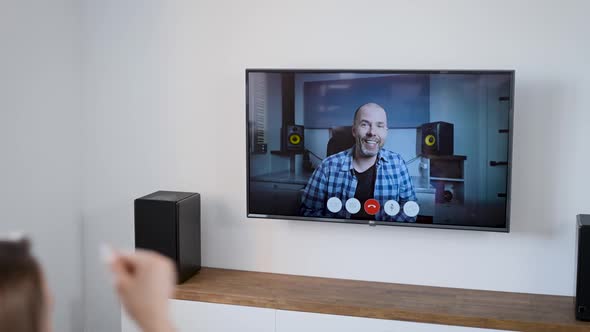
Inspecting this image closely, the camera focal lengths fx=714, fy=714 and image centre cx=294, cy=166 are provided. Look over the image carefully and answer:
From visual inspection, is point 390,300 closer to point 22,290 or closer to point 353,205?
point 353,205

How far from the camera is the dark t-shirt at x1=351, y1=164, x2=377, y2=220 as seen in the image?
3.54m

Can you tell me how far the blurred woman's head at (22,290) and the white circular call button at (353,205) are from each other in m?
2.54

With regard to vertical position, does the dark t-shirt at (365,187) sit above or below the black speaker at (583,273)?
above

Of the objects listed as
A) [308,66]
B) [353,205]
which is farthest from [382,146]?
[308,66]

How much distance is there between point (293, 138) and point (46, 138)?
1358mm

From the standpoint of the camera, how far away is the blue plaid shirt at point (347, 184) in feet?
11.5

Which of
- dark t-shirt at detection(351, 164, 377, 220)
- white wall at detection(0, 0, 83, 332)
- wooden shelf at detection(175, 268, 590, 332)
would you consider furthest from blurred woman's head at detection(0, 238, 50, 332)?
white wall at detection(0, 0, 83, 332)

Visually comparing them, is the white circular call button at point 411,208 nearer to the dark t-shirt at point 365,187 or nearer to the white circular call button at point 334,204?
the dark t-shirt at point 365,187

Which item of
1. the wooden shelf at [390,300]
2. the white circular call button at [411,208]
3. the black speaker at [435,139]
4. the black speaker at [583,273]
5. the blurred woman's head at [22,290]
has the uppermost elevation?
the black speaker at [435,139]

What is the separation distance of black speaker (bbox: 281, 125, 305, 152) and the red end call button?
0.43 meters

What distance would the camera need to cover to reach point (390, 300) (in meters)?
3.46

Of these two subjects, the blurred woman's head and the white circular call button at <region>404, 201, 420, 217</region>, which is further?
the white circular call button at <region>404, 201, 420, 217</region>

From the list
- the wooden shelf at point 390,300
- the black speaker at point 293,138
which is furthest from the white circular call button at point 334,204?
the wooden shelf at point 390,300

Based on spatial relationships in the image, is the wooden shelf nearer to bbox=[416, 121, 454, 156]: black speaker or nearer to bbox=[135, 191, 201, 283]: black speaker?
bbox=[135, 191, 201, 283]: black speaker
